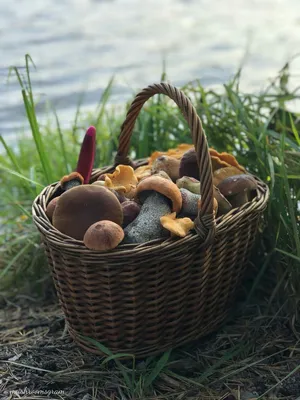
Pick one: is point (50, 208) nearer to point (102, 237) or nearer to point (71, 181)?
point (71, 181)

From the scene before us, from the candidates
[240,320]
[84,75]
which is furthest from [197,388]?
[84,75]

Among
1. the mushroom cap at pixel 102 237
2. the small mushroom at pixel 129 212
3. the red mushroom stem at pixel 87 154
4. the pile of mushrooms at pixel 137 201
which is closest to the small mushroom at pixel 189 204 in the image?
the pile of mushrooms at pixel 137 201

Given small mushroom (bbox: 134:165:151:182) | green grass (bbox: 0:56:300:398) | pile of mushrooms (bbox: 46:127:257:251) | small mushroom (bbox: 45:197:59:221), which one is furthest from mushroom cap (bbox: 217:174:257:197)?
small mushroom (bbox: 45:197:59:221)

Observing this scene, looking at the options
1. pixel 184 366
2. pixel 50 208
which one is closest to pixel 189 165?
pixel 50 208

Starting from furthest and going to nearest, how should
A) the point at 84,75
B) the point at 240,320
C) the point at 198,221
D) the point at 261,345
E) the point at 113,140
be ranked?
the point at 84,75 < the point at 113,140 < the point at 240,320 < the point at 261,345 < the point at 198,221

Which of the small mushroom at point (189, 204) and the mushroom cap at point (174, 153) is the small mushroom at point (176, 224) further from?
the mushroom cap at point (174, 153)

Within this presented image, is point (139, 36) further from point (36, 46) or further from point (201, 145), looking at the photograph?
point (201, 145)

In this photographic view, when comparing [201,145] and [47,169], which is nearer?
[201,145]
